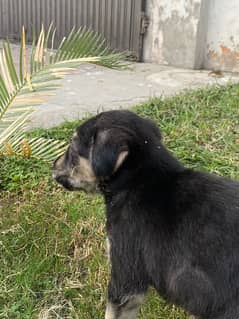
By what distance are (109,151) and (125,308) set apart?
899mm

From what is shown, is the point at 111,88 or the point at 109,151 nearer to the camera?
the point at 109,151

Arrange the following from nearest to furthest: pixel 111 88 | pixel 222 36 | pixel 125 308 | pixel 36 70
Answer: pixel 125 308 < pixel 36 70 < pixel 111 88 < pixel 222 36

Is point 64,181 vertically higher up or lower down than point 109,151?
lower down

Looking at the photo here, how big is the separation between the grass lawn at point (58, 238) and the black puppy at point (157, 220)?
1.29 feet

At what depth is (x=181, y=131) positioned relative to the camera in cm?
521

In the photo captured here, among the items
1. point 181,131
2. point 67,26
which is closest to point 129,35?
point 67,26

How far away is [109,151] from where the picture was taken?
2613mm

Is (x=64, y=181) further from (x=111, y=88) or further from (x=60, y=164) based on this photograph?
(x=111, y=88)

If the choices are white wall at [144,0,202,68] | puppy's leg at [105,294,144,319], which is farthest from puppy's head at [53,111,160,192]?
white wall at [144,0,202,68]

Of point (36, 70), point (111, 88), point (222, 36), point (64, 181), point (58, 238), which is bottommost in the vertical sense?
point (58, 238)

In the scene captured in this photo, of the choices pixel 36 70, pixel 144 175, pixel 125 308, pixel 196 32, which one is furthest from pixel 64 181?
pixel 196 32


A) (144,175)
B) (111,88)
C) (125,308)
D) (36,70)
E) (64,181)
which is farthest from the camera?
(111,88)

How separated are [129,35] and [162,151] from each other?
19.4ft

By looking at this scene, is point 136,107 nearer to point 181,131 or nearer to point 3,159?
point 181,131
